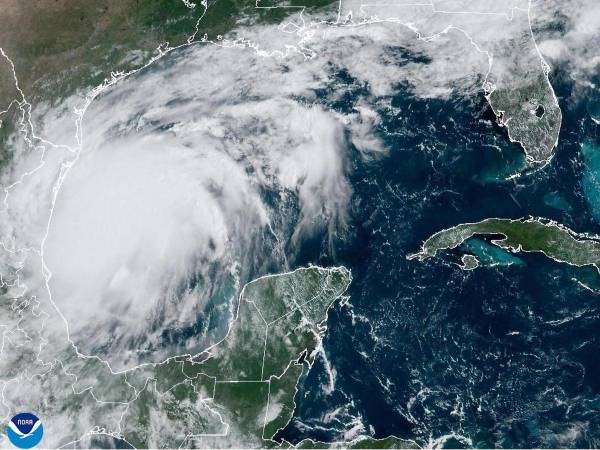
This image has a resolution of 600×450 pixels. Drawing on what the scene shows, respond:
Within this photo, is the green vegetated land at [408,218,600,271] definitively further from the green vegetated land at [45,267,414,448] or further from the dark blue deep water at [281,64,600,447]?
the green vegetated land at [45,267,414,448]

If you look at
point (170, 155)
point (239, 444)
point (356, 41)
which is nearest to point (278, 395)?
point (239, 444)

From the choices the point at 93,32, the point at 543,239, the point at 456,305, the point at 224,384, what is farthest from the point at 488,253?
the point at 93,32

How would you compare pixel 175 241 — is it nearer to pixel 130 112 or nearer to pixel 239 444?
pixel 130 112

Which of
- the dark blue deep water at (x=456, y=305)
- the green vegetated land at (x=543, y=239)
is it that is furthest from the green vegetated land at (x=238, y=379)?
the green vegetated land at (x=543, y=239)

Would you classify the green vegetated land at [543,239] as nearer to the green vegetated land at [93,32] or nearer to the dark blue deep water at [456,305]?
the dark blue deep water at [456,305]

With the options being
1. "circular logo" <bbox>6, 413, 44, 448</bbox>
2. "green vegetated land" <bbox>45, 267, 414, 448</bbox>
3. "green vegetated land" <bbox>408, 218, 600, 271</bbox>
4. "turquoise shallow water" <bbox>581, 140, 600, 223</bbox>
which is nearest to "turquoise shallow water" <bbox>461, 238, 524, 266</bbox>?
"green vegetated land" <bbox>408, 218, 600, 271</bbox>

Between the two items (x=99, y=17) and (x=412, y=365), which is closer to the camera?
(x=412, y=365)
